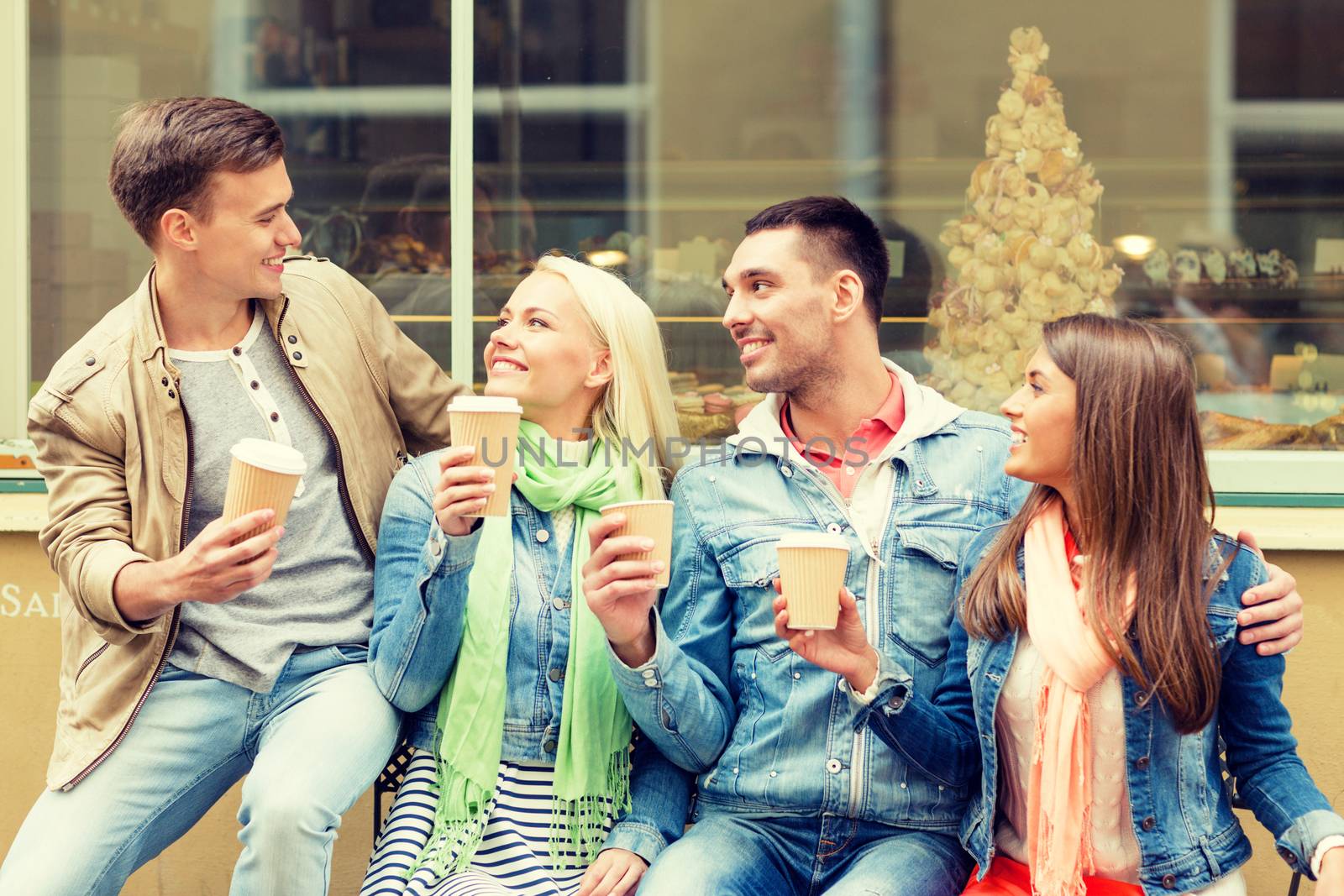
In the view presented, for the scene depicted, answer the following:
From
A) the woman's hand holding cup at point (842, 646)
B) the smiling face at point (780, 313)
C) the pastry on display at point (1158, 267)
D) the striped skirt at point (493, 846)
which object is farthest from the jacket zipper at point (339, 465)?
the pastry on display at point (1158, 267)

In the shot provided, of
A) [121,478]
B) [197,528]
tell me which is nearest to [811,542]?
[197,528]

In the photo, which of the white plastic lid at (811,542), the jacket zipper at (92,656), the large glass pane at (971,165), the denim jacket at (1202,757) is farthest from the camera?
the large glass pane at (971,165)

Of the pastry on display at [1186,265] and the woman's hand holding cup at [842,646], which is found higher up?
the pastry on display at [1186,265]

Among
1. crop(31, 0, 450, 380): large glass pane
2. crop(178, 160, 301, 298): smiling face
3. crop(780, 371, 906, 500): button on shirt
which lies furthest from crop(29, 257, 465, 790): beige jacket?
crop(31, 0, 450, 380): large glass pane

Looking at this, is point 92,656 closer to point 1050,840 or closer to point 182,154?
point 182,154

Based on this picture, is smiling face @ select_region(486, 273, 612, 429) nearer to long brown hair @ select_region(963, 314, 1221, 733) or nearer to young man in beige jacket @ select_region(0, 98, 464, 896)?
young man in beige jacket @ select_region(0, 98, 464, 896)

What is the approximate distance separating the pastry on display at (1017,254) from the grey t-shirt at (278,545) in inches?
89.8

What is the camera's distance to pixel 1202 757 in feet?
7.89

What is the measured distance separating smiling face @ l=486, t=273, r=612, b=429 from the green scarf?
0.20 meters

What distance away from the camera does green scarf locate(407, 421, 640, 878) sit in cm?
268

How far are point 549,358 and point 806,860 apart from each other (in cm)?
116

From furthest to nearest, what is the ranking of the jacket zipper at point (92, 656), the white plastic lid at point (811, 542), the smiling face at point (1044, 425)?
the jacket zipper at point (92, 656)
the smiling face at point (1044, 425)
the white plastic lid at point (811, 542)

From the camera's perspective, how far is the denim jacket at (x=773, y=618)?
2.63 metres

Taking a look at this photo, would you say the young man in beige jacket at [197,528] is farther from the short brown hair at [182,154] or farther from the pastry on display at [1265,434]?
the pastry on display at [1265,434]
